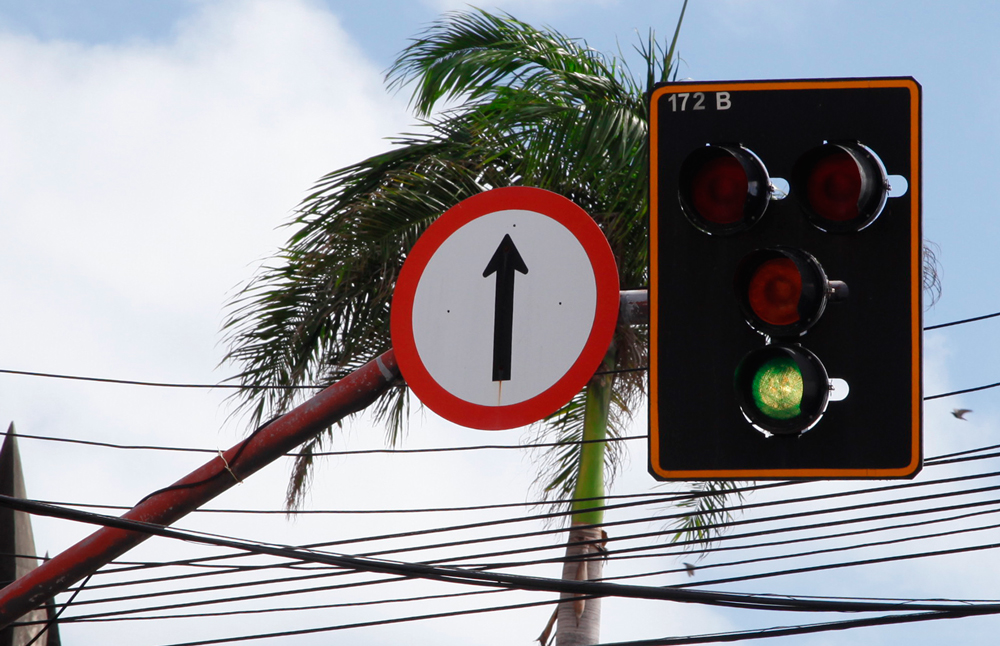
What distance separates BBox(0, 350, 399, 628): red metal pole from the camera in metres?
4.07

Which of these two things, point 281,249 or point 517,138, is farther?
point 281,249

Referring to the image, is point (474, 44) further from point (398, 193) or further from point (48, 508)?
point (48, 508)

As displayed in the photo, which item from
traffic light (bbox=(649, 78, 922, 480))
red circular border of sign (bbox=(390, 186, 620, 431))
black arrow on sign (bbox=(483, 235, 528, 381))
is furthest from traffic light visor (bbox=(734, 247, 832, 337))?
black arrow on sign (bbox=(483, 235, 528, 381))

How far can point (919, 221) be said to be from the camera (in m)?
3.18

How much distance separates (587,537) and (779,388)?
5500 millimetres

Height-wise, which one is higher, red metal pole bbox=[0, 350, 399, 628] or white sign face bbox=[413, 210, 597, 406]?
white sign face bbox=[413, 210, 597, 406]

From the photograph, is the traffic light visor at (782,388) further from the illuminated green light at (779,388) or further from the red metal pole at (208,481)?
the red metal pole at (208,481)

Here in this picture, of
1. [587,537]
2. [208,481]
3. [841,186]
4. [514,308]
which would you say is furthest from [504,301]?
[587,537]

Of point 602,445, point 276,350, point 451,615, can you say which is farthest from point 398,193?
point 451,615

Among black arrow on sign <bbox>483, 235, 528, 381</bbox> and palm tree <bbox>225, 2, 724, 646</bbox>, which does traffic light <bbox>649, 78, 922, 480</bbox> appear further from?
palm tree <bbox>225, 2, 724, 646</bbox>

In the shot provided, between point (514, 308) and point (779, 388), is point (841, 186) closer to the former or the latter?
point (779, 388)

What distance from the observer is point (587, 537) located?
8.50 m

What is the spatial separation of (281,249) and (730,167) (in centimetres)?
678

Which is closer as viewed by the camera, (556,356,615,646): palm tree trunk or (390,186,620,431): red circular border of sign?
(390,186,620,431): red circular border of sign
